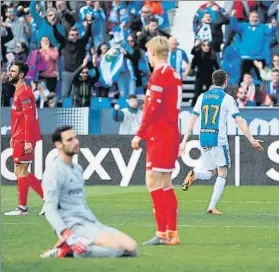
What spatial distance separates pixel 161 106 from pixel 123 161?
424 inches

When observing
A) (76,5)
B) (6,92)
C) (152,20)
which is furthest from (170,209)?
(76,5)

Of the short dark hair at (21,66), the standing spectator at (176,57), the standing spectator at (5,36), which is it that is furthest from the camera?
the standing spectator at (5,36)

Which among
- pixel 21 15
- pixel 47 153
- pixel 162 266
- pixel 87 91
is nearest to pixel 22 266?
pixel 162 266

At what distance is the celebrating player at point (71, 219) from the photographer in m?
10.3

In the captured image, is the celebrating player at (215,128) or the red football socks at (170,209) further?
the celebrating player at (215,128)

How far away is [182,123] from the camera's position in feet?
77.5

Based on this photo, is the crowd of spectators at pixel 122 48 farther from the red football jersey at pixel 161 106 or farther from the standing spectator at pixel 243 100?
the red football jersey at pixel 161 106

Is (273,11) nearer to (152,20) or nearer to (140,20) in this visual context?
(152,20)

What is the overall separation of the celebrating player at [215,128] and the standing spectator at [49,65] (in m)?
9.66

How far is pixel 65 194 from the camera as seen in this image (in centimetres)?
1063

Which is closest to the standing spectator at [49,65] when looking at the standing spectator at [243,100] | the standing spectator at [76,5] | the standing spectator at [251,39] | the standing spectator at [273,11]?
the standing spectator at [76,5]

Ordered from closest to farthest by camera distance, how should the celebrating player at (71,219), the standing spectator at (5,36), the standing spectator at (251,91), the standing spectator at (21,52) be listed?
the celebrating player at (71,219) < the standing spectator at (251,91) < the standing spectator at (21,52) < the standing spectator at (5,36)

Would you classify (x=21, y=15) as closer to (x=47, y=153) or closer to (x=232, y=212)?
(x=47, y=153)

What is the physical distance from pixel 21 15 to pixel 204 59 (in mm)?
4350
